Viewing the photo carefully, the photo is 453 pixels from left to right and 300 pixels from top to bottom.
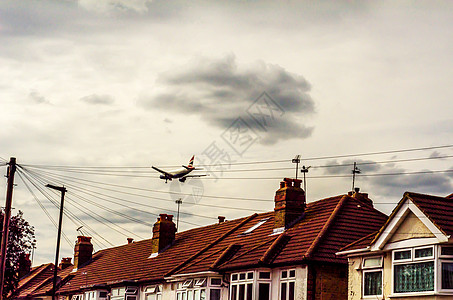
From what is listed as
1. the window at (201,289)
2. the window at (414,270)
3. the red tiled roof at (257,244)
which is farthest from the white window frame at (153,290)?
the window at (414,270)

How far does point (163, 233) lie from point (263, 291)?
19541 mm

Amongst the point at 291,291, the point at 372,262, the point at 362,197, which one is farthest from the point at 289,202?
the point at 372,262

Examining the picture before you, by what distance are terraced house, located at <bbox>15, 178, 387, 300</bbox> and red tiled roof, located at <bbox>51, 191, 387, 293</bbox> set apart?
2.1 inches

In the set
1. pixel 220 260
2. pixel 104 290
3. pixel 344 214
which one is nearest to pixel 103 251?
pixel 104 290

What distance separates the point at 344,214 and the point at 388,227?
8.05 m

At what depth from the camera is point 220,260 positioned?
3916 cm

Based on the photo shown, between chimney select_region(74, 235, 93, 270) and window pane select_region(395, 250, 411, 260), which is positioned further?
chimney select_region(74, 235, 93, 270)

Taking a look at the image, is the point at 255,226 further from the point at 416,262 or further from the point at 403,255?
the point at 416,262

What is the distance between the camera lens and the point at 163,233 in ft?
177

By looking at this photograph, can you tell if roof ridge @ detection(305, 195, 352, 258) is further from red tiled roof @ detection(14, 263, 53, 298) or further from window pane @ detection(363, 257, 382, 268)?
red tiled roof @ detection(14, 263, 53, 298)

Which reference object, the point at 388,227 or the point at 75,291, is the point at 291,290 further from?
the point at 75,291

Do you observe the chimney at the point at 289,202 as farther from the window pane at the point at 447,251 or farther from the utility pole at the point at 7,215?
the utility pole at the point at 7,215

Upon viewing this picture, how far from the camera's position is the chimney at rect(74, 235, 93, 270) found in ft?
215

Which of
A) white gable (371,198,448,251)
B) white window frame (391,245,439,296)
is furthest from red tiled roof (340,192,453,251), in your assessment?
white window frame (391,245,439,296)
